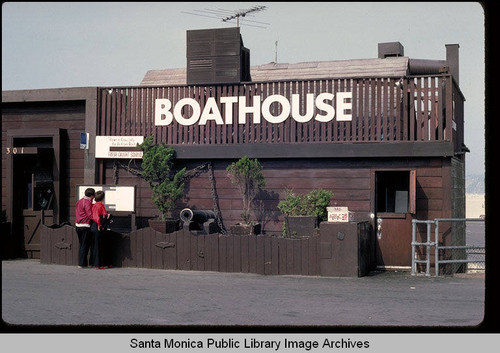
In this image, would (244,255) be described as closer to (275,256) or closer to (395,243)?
(275,256)

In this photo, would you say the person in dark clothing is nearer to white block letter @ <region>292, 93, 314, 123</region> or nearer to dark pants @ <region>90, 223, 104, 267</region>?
dark pants @ <region>90, 223, 104, 267</region>

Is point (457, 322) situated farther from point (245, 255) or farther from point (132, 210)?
point (132, 210)

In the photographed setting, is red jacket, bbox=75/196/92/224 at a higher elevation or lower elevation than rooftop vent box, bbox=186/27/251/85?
lower

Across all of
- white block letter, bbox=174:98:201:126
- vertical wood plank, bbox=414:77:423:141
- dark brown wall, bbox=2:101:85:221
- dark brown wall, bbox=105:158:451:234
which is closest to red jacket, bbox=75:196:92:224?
dark brown wall, bbox=105:158:451:234

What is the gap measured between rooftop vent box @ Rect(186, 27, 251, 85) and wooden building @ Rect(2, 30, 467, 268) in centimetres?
5

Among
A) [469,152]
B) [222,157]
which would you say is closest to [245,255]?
[222,157]

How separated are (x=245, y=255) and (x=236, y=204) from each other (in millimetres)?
3045

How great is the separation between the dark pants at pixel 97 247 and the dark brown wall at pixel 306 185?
9.46ft

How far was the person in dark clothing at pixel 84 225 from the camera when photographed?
50.4ft

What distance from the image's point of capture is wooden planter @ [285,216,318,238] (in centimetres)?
1562

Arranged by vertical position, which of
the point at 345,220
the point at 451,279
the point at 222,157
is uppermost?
the point at 222,157

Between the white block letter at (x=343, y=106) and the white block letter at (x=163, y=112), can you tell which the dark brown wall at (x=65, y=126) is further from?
the white block letter at (x=343, y=106)

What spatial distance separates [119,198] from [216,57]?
462 cm

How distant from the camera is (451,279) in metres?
14.1
